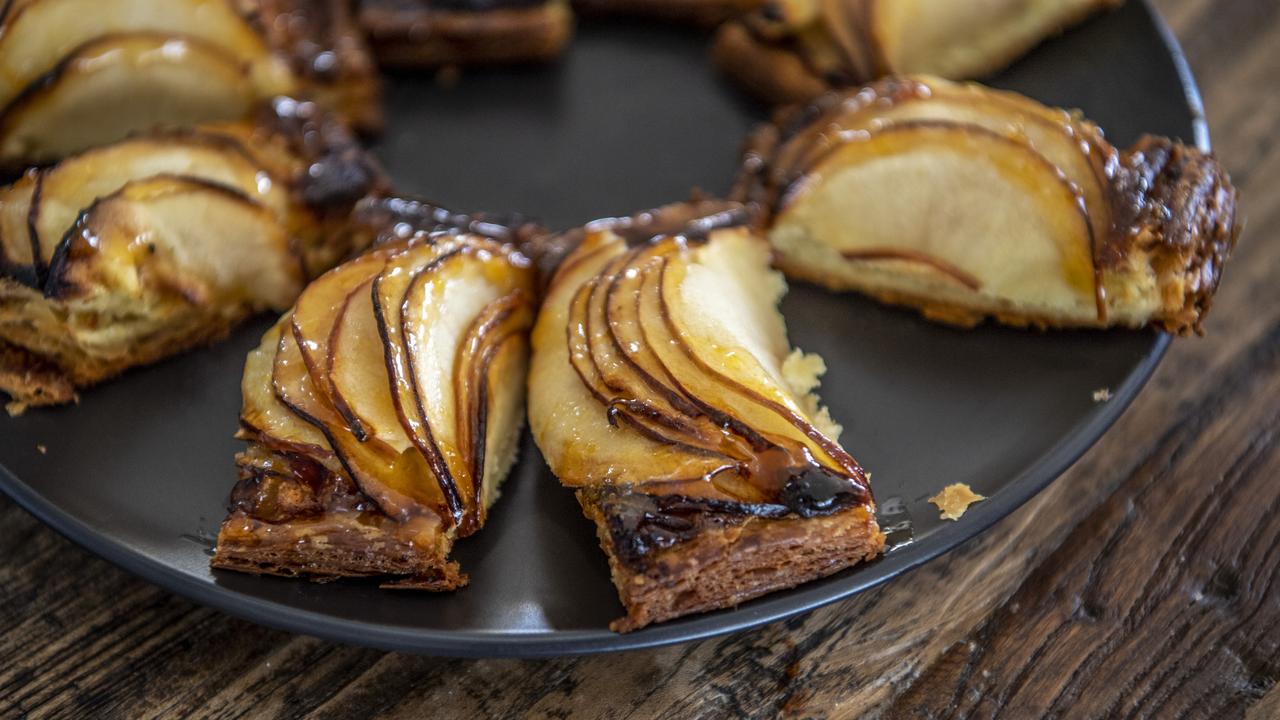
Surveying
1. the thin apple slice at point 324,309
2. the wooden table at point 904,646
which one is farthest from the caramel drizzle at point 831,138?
the thin apple slice at point 324,309

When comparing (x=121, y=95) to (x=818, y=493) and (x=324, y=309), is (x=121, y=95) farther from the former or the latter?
(x=818, y=493)

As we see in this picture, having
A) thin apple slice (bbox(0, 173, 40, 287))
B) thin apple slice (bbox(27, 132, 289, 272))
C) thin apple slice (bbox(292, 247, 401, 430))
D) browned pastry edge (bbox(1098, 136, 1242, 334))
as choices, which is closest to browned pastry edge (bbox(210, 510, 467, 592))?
thin apple slice (bbox(292, 247, 401, 430))

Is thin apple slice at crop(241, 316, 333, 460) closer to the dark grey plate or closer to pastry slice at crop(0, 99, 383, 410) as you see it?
the dark grey plate

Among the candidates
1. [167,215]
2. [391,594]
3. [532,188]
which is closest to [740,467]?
[391,594]

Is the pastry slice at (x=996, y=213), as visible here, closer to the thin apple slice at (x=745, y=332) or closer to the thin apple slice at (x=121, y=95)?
the thin apple slice at (x=745, y=332)

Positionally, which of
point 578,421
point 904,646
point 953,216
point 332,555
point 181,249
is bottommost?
point 904,646

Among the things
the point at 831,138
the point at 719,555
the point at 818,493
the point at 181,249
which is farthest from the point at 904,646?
the point at 181,249

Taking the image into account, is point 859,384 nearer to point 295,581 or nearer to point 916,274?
point 916,274
